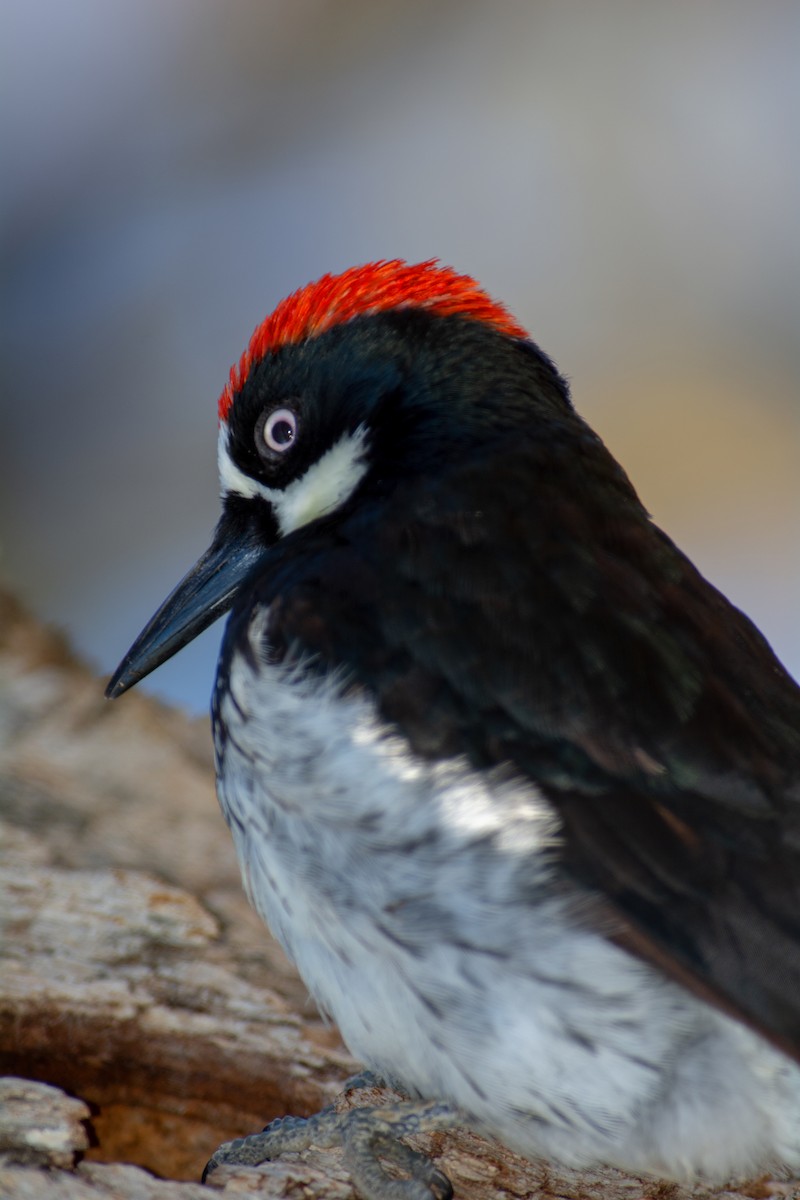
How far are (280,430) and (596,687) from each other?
2.46 ft

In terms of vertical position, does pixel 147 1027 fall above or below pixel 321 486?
below

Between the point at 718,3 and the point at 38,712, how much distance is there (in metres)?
3.26

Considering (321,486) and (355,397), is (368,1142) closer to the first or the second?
(321,486)

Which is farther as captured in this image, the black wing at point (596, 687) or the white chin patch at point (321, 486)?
the white chin patch at point (321, 486)

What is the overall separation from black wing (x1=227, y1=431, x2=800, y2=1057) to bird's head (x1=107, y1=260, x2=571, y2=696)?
14cm

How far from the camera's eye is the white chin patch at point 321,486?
2.19 m

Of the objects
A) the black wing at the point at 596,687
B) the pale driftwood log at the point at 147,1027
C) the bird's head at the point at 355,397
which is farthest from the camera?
the bird's head at the point at 355,397

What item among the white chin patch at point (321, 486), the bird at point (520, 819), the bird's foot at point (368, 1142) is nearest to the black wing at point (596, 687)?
the bird at point (520, 819)

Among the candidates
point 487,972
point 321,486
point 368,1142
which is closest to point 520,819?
point 487,972

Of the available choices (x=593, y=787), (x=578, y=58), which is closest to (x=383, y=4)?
(x=578, y=58)

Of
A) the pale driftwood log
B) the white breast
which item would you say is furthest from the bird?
the pale driftwood log

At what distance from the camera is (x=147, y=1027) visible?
211 cm

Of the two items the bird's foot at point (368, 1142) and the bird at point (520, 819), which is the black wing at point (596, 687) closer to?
the bird at point (520, 819)

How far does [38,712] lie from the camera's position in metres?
3.07
